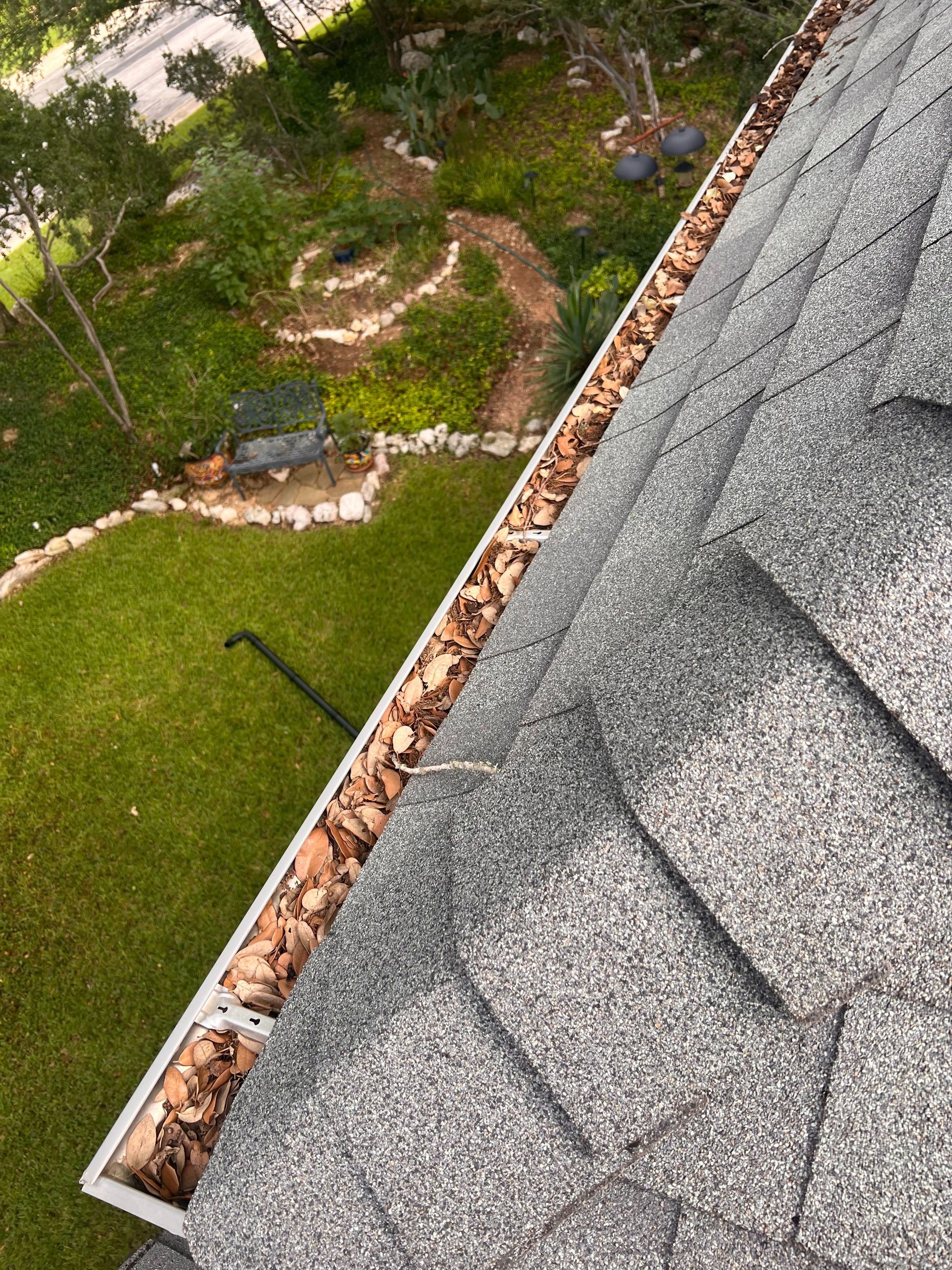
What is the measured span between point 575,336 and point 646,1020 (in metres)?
6.48

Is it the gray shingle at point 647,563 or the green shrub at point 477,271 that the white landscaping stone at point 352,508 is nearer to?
the green shrub at point 477,271

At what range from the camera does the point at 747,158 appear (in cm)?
449

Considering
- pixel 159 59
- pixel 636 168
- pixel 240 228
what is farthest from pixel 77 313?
pixel 159 59

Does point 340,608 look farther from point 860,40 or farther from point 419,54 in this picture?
point 419,54

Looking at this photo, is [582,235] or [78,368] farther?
[582,235]

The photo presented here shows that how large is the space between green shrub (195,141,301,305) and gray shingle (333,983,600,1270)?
9.57 m

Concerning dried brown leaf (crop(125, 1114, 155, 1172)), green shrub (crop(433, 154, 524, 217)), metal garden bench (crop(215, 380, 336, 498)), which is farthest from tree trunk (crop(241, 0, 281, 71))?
dried brown leaf (crop(125, 1114, 155, 1172))

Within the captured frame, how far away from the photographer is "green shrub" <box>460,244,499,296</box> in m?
8.97

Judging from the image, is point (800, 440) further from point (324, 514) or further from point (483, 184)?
point (483, 184)

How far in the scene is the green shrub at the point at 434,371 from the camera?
7836mm

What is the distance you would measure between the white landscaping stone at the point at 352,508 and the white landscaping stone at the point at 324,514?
5cm

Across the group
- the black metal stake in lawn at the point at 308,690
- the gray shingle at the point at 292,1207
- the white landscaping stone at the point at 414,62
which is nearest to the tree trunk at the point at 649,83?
the white landscaping stone at the point at 414,62

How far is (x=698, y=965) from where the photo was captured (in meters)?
1.19

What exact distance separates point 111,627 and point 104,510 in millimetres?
1546
